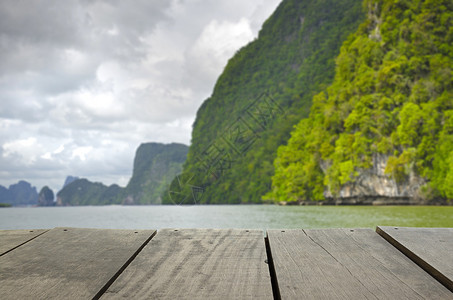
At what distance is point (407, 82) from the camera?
45.6 m

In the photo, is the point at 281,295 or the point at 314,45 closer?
the point at 281,295

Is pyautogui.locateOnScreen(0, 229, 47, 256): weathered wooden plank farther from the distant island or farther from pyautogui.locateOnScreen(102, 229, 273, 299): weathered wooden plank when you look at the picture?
the distant island

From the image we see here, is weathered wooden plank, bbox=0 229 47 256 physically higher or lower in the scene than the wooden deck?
higher

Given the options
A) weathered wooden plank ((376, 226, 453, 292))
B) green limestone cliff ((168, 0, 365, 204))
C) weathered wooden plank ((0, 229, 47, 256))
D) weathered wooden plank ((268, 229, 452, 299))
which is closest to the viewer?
weathered wooden plank ((268, 229, 452, 299))

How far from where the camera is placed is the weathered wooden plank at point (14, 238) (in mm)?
1839

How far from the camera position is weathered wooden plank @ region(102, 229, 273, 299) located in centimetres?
138

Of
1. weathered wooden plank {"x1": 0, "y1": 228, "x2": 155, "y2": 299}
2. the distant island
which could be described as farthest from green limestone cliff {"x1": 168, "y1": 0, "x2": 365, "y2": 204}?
weathered wooden plank {"x1": 0, "y1": 228, "x2": 155, "y2": 299}

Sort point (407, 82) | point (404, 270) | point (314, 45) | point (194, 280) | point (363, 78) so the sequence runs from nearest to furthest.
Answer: point (194, 280) < point (404, 270) < point (407, 82) < point (363, 78) < point (314, 45)

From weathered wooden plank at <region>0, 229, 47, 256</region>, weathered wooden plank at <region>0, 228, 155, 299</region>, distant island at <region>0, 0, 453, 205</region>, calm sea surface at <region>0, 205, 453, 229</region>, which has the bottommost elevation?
calm sea surface at <region>0, 205, 453, 229</region>

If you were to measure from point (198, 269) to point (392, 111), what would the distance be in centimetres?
4874

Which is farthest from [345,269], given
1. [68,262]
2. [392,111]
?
[392,111]

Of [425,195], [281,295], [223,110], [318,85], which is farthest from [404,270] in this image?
[223,110]

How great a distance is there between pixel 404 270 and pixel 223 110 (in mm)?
126018

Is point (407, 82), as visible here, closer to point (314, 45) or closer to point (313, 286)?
point (313, 286)
